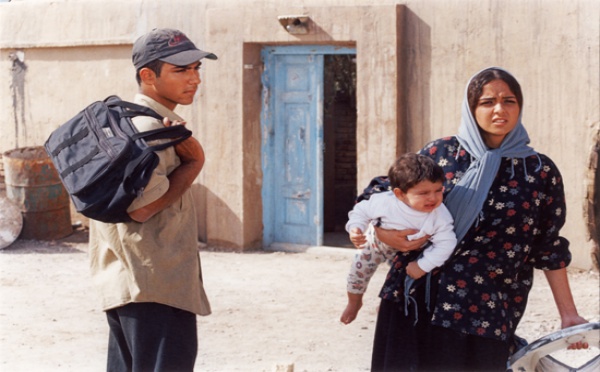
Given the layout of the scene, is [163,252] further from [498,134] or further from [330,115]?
[330,115]

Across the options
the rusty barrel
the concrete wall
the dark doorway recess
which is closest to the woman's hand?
the concrete wall

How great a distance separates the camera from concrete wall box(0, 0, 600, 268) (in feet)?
27.3

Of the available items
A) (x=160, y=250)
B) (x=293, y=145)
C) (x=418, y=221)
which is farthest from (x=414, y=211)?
(x=293, y=145)

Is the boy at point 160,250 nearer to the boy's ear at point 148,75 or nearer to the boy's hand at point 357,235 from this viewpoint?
the boy's ear at point 148,75

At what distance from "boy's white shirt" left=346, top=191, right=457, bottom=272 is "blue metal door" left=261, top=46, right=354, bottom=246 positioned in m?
6.20

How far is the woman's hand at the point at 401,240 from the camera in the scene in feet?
11.0

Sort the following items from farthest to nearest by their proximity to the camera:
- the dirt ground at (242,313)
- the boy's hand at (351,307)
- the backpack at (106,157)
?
the dirt ground at (242,313) → the boy's hand at (351,307) → the backpack at (106,157)

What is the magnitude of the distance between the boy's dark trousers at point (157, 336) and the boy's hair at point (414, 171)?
858mm

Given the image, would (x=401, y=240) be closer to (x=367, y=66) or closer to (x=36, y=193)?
(x=367, y=66)

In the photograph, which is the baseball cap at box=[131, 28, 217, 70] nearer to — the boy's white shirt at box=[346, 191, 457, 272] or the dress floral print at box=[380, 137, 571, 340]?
the boy's white shirt at box=[346, 191, 457, 272]

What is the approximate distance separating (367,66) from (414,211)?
19.1 ft

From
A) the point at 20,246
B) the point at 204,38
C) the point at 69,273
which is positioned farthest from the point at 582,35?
the point at 20,246

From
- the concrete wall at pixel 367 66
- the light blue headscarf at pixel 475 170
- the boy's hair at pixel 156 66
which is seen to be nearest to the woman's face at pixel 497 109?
the light blue headscarf at pixel 475 170

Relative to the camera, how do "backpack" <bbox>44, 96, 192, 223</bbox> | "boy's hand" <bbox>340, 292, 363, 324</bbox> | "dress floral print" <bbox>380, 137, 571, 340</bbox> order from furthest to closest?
"boy's hand" <bbox>340, 292, 363, 324</bbox>, "dress floral print" <bbox>380, 137, 571, 340</bbox>, "backpack" <bbox>44, 96, 192, 223</bbox>
